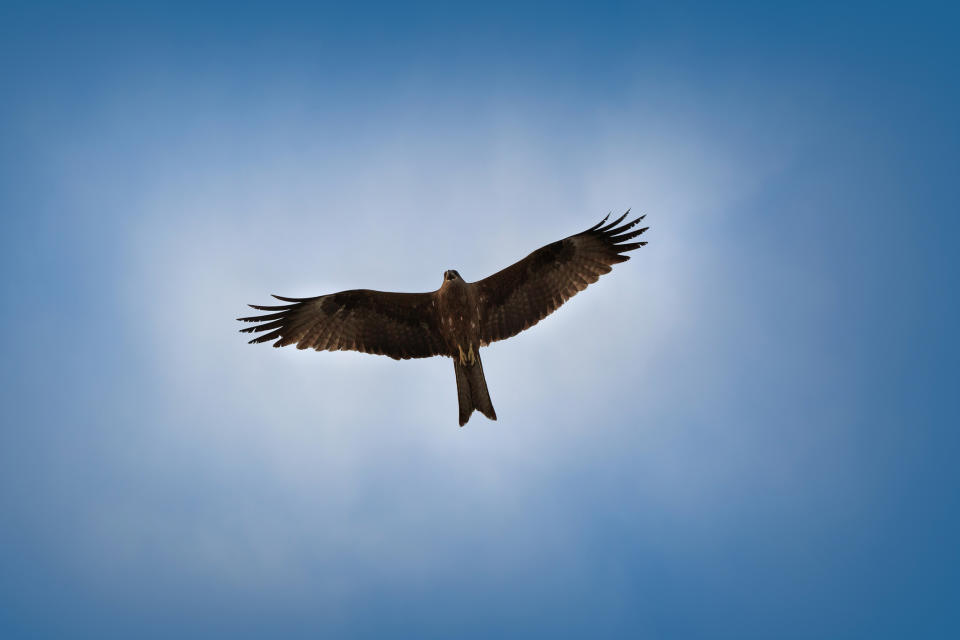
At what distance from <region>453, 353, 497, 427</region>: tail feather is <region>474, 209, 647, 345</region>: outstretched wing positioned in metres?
0.55

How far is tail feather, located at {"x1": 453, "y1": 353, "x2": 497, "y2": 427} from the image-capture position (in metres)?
11.3

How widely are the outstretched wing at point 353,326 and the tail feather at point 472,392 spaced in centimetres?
70

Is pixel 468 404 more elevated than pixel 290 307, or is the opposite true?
pixel 290 307

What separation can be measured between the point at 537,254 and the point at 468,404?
8.63ft

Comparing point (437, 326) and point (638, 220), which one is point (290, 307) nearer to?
point (437, 326)

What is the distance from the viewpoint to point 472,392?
1143 centimetres

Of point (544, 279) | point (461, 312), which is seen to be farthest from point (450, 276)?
point (544, 279)

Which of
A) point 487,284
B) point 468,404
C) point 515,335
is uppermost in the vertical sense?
point 487,284

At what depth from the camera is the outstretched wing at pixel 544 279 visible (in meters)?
11.7

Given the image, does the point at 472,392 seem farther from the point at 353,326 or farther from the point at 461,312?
the point at 353,326

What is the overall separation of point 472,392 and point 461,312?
1.28m

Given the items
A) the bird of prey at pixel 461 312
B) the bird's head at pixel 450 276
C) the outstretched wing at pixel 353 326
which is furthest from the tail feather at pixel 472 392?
the bird's head at pixel 450 276

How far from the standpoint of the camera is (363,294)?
12.1 m

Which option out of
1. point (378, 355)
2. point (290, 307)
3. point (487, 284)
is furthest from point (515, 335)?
point (290, 307)
